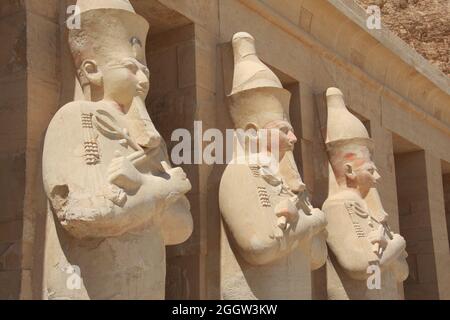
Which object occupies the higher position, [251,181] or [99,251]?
[251,181]

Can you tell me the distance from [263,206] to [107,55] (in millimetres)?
1491

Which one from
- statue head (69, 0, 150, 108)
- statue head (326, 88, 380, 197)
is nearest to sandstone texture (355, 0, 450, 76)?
statue head (326, 88, 380, 197)

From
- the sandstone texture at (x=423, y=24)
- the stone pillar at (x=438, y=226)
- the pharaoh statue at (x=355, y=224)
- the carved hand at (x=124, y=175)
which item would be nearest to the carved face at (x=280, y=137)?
the pharaoh statue at (x=355, y=224)

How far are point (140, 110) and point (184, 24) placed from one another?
166cm

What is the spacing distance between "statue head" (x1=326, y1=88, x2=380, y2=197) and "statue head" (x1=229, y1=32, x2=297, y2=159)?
1.29 metres

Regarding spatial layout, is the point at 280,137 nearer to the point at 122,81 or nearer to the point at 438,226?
the point at 122,81

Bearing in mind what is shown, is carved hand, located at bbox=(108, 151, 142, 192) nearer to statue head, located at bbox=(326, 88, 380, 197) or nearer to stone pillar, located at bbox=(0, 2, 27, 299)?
stone pillar, located at bbox=(0, 2, 27, 299)

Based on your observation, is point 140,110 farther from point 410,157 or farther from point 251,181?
point 410,157

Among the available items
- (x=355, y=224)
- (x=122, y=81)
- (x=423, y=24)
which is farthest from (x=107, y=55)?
(x=423, y=24)

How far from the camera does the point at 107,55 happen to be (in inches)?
192

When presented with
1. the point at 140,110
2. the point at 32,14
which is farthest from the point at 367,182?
the point at 32,14

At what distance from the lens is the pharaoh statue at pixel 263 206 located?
5.52m

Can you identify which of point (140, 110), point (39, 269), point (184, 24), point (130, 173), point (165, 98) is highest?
point (184, 24)

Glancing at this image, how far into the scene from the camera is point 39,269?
15.2 feet
